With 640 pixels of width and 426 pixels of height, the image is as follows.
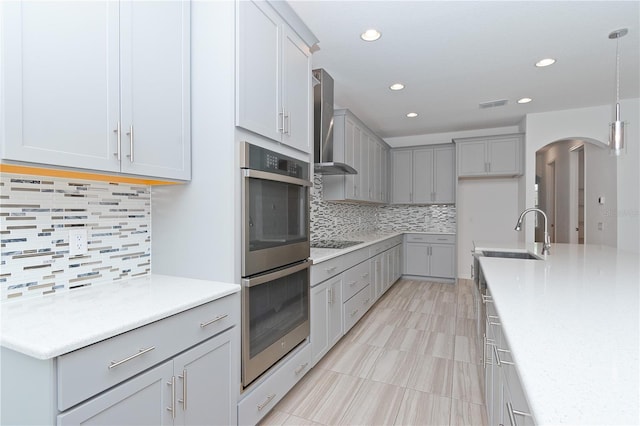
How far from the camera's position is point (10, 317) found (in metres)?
1.15

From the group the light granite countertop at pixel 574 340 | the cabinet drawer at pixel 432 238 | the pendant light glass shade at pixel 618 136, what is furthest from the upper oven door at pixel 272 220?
the cabinet drawer at pixel 432 238

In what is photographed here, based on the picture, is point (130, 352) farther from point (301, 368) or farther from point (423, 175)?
point (423, 175)

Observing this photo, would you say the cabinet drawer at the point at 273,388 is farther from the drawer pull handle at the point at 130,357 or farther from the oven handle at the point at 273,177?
the oven handle at the point at 273,177

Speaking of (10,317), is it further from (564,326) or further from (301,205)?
(564,326)

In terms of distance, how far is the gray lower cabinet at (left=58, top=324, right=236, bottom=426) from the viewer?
1.02 metres

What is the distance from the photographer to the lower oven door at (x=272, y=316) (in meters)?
1.67

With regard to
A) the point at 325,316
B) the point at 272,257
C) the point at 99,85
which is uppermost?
the point at 99,85

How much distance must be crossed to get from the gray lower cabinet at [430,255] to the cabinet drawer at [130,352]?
4.64 meters

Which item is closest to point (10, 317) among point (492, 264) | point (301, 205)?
point (301, 205)

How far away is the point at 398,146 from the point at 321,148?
3.38m

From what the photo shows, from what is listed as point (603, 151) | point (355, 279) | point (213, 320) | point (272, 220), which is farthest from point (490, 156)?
point (213, 320)

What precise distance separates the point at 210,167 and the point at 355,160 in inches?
108

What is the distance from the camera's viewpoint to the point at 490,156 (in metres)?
5.07

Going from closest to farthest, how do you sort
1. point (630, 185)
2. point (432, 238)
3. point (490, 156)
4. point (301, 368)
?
point (301, 368), point (630, 185), point (490, 156), point (432, 238)
